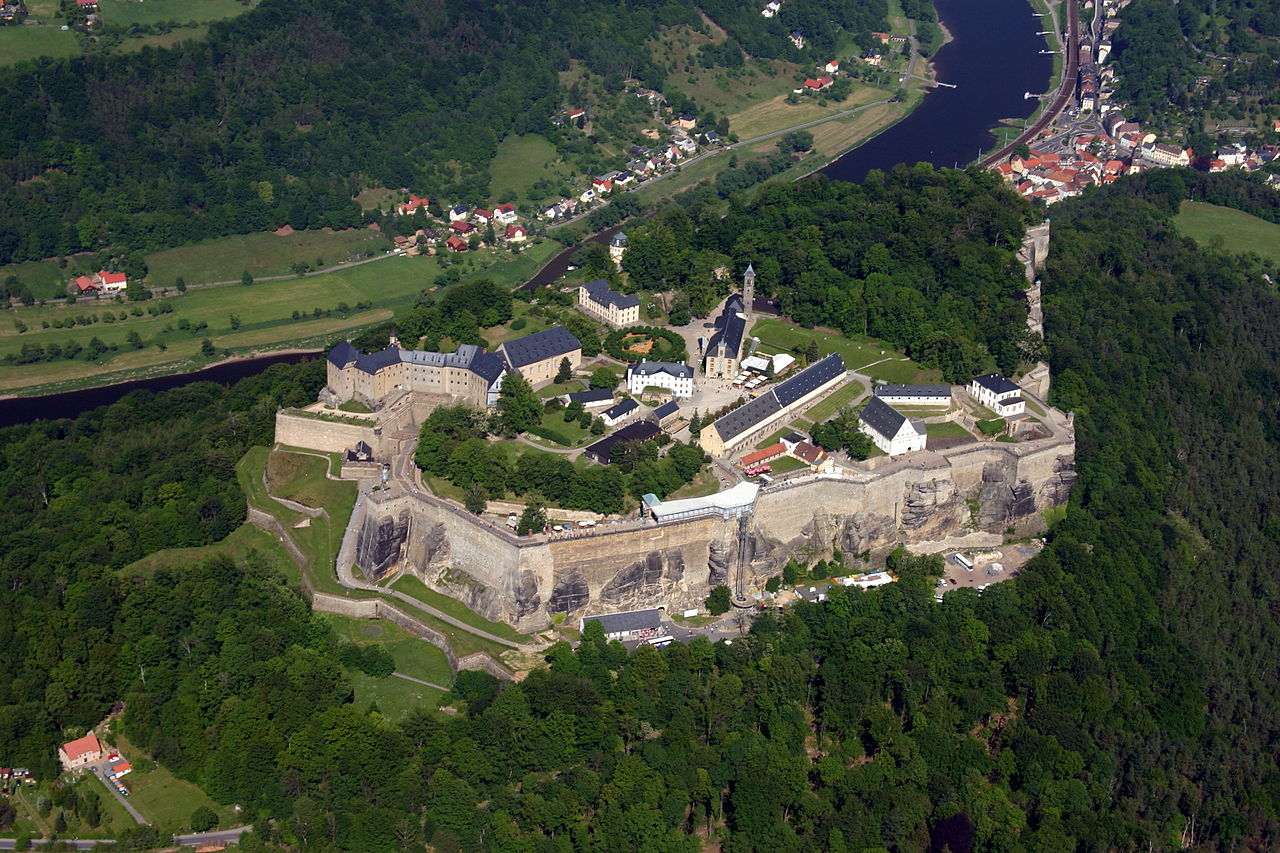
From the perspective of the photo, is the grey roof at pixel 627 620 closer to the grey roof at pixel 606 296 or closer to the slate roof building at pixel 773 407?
the slate roof building at pixel 773 407

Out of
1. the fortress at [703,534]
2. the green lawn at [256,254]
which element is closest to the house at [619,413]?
the fortress at [703,534]

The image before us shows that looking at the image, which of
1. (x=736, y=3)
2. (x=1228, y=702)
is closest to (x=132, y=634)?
(x=1228, y=702)

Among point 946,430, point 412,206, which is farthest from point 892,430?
point 412,206

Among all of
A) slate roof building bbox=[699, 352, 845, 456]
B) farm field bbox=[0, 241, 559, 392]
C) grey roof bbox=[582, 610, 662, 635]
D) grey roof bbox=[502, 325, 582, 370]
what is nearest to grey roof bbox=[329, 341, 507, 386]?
grey roof bbox=[502, 325, 582, 370]

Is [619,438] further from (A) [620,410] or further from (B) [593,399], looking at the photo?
(B) [593,399]

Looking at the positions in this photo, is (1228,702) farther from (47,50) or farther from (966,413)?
(47,50)

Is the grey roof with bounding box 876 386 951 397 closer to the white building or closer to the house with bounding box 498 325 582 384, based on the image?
the white building
